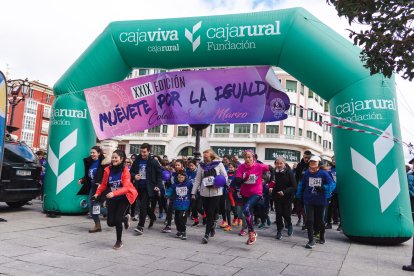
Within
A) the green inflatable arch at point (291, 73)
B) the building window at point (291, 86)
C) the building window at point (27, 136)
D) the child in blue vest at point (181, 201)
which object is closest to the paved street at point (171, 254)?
the child in blue vest at point (181, 201)

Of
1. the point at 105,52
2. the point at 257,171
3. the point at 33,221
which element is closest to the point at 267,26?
the point at 257,171

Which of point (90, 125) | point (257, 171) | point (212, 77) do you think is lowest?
point (257, 171)

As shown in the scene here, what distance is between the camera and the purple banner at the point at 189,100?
872 centimetres

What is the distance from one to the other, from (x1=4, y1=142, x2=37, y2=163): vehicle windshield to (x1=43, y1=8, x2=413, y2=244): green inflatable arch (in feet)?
2.96

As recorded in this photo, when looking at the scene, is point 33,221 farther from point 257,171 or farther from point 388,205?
point 388,205

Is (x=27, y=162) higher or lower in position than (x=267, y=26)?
lower

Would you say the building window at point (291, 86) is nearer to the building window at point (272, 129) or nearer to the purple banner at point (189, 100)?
the building window at point (272, 129)

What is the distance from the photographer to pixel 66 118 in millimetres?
9289

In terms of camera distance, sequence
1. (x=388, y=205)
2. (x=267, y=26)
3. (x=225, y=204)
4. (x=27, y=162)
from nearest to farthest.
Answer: (x=388, y=205) < (x=267, y=26) < (x=225, y=204) < (x=27, y=162)

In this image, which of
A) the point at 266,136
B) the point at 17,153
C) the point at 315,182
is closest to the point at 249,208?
the point at 315,182

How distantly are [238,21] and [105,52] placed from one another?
342 cm

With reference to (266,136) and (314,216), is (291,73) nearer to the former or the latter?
(314,216)

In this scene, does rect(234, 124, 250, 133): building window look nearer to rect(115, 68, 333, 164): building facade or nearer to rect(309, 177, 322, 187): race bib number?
rect(115, 68, 333, 164): building facade

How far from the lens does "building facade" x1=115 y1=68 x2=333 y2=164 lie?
44781 millimetres
